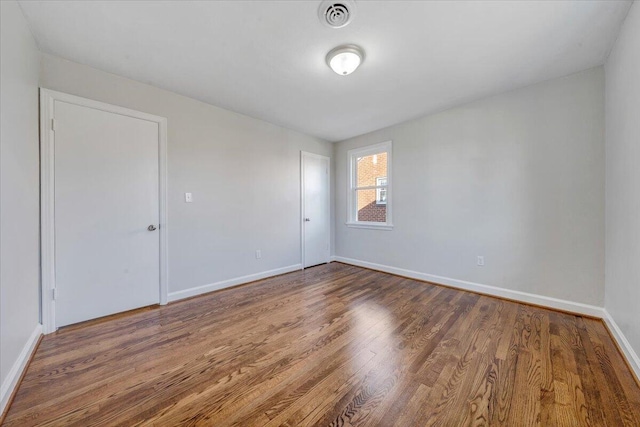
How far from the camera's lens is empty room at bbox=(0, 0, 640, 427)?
141cm

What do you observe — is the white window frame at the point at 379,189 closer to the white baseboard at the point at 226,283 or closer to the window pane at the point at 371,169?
the window pane at the point at 371,169

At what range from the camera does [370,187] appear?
4.27 meters

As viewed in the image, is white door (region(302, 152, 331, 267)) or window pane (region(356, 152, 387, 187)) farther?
white door (region(302, 152, 331, 267))

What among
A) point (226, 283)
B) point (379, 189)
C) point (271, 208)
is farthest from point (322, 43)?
point (226, 283)

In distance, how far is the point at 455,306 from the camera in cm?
258

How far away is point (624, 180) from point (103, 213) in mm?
4437

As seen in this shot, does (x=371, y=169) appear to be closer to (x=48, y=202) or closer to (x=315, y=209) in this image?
(x=315, y=209)

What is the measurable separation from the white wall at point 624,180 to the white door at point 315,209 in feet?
11.5

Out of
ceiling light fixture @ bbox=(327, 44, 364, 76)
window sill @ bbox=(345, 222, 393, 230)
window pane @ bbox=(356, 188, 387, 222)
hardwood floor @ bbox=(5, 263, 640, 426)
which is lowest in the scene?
hardwood floor @ bbox=(5, 263, 640, 426)

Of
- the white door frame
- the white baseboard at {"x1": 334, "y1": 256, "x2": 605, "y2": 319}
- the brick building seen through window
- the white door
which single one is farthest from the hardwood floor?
the brick building seen through window

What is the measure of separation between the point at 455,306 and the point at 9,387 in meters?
3.47

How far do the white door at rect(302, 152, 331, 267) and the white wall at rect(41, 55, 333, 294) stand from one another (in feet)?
0.58

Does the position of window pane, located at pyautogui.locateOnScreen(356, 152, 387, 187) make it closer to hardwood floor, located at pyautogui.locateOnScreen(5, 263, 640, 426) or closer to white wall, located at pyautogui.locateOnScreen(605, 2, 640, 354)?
hardwood floor, located at pyautogui.locateOnScreen(5, 263, 640, 426)

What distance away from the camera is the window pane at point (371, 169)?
4078 millimetres
